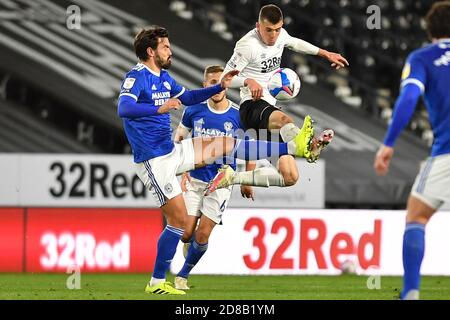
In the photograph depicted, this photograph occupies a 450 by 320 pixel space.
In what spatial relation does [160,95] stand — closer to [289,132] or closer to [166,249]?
[289,132]

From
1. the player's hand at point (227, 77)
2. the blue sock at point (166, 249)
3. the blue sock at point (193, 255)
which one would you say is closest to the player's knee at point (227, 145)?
the player's hand at point (227, 77)

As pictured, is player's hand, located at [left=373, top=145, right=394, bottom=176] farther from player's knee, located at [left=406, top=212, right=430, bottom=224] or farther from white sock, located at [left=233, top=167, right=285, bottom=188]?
white sock, located at [left=233, top=167, right=285, bottom=188]

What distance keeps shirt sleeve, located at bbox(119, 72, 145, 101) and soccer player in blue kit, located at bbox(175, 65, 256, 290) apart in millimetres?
1723

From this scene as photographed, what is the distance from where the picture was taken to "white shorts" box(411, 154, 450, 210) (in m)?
7.92

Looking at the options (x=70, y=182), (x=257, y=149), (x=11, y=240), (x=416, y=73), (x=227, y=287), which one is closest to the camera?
(x=416, y=73)

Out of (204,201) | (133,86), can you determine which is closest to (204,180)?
(204,201)

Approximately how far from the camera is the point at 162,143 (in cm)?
1005

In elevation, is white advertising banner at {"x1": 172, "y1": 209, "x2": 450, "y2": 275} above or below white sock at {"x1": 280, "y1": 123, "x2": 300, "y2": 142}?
below

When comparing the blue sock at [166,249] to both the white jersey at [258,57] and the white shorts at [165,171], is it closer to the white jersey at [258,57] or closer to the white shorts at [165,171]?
the white shorts at [165,171]

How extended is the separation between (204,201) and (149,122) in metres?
1.69

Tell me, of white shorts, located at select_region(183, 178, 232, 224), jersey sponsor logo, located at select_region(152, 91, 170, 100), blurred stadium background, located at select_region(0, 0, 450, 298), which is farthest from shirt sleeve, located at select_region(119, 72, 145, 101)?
blurred stadium background, located at select_region(0, 0, 450, 298)

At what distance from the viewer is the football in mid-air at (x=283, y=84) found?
1091cm

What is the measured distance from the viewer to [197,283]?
12781mm

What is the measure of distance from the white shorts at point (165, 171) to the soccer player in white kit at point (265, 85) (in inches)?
23.7
